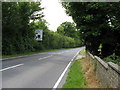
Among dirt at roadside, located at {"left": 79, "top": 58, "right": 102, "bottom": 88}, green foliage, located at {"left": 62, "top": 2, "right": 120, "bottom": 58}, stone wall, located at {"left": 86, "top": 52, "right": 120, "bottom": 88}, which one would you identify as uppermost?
green foliage, located at {"left": 62, "top": 2, "right": 120, "bottom": 58}

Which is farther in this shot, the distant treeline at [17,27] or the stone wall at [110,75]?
the distant treeline at [17,27]

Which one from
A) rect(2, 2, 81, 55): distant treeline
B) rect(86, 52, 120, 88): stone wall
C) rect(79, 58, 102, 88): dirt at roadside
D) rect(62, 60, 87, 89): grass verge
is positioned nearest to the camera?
rect(86, 52, 120, 88): stone wall

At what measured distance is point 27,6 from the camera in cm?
2841

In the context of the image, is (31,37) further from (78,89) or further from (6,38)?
(78,89)

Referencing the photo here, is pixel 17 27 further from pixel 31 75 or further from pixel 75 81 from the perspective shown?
pixel 75 81

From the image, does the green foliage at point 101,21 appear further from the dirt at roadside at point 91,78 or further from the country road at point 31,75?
the country road at point 31,75

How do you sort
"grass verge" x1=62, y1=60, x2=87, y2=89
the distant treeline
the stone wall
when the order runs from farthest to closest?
1. the distant treeline
2. "grass verge" x1=62, y1=60, x2=87, y2=89
3. the stone wall

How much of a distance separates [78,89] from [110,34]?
9.51 m

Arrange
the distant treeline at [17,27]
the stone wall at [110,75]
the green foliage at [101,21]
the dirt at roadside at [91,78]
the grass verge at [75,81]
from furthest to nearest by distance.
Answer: the distant treeline at [17,27]
the green foliage at [101,21]
the dirt at roadside at [91,78]
the grass verge at [75,81]
the stone wall at [110,75]

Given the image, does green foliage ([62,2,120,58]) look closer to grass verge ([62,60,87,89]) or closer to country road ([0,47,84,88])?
country road ([0,47,84,88])

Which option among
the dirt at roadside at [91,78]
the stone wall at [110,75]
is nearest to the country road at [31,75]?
the dirt at roadside at [91,78]

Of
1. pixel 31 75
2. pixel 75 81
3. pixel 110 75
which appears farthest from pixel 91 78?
pixel 31 75

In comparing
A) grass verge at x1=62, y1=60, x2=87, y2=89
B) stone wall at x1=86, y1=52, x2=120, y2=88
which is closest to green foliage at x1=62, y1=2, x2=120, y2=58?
grass verge at x1=62, y1=60, x2=87, y2=89

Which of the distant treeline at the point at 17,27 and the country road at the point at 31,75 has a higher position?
the distant treeline at the point at 17,27
